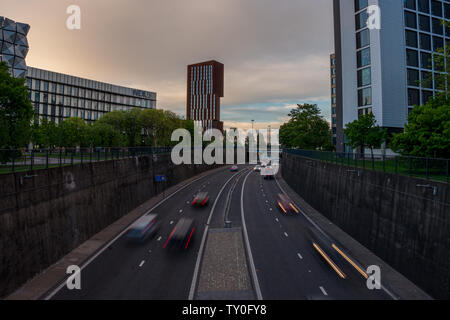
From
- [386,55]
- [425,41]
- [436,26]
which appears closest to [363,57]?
[386,55]

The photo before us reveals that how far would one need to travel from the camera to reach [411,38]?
50.3 meters

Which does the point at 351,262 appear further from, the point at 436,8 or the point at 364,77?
the point at 436,8

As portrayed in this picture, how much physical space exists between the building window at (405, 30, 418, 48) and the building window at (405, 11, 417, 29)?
1221 mm

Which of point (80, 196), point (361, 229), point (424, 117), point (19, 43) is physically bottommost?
point (361, 229)

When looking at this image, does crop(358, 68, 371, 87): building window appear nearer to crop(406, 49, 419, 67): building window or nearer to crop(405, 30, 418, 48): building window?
crop(406, 49, 419, 67): building window

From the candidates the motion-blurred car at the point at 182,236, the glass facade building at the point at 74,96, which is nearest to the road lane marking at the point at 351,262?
the motion-blurred car at the point at 182,236

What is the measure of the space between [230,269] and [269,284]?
3068 millimetres

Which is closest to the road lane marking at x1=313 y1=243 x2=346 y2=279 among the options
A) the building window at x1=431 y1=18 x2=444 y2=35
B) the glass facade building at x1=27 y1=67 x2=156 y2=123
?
the building window at x1=431 y1=18 x2=444 y2=35

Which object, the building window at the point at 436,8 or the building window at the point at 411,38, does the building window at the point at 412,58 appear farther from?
the building window at the point at 436,8

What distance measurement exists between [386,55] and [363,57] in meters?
4.17

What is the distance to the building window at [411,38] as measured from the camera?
50.0m

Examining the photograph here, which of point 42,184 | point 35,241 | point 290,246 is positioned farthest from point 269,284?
point 42,184

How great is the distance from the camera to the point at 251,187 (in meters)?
52.4
